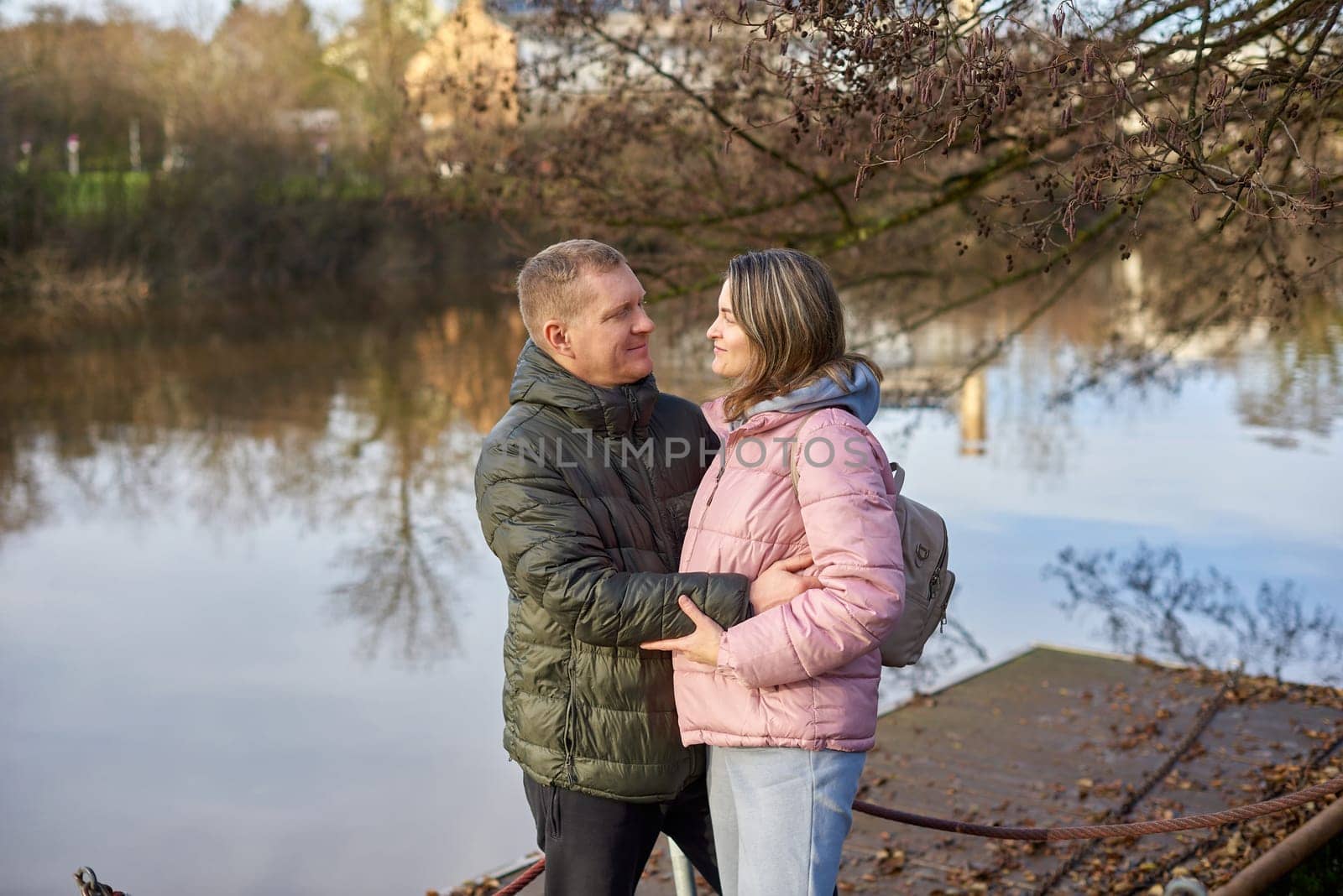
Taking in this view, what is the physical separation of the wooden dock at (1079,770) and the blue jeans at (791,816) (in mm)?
2537

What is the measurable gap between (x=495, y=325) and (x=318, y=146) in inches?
512

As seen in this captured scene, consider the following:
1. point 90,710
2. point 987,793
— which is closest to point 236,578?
point 90,710

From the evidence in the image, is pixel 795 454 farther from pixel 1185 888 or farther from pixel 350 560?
pixel 350 560

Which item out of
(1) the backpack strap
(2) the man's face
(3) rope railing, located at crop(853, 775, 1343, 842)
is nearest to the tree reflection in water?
(3) rope railing, located at crop(853, 775, 1343, 842)

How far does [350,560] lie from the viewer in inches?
483

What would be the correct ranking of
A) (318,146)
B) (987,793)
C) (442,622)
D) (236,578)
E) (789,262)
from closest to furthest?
(789,262) < (987,793) < (442,622) < (236,578) < (318,146)

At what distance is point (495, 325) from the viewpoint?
29.9 m

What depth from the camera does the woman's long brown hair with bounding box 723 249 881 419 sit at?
2.64 metres

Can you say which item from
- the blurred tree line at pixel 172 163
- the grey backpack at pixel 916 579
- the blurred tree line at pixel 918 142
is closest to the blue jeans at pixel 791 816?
the grey backpack at pixel 916 579

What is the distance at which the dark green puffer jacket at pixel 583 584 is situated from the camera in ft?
9.15

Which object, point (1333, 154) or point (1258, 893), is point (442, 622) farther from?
point (1258, 893)

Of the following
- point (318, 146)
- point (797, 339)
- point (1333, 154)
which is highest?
point (318, 146)

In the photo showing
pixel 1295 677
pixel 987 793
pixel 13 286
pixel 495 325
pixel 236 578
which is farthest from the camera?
pixel 13 286

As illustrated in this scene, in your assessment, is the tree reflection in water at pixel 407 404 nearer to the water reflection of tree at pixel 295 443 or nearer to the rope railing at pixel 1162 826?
the water reflection of tree at pixel 295 443
